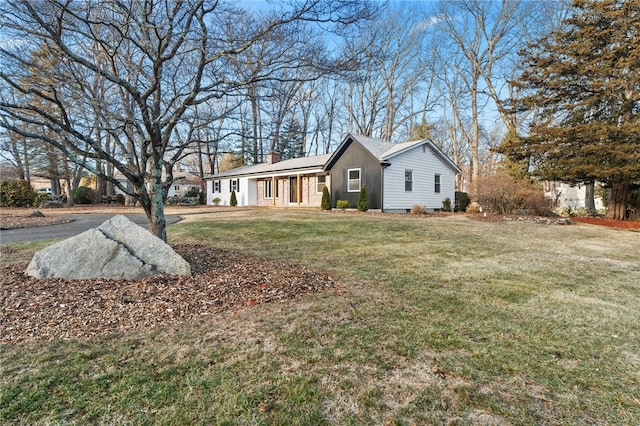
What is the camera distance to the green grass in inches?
73.3

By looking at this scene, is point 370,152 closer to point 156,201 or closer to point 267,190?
point 267,190

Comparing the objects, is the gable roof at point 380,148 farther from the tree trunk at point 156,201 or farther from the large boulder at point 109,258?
the large boulder at point 109,258

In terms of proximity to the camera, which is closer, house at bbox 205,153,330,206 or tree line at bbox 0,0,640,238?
tree line at bbox 0,0,640,238

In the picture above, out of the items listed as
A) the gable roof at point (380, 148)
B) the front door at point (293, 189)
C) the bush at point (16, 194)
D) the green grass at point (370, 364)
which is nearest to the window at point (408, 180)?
the gable roof at point (380, 148)

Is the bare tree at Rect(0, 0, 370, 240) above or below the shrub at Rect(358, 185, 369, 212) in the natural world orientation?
above

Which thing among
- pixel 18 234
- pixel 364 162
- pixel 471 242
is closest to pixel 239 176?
pixel 364 162

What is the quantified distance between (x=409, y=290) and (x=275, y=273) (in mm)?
1842

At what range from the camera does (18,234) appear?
29.5ft

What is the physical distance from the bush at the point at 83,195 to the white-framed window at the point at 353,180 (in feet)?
72.5

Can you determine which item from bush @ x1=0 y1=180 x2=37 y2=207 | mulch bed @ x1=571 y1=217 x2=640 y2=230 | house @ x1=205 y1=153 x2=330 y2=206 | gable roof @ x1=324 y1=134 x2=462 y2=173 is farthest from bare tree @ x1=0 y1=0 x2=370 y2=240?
bush @ x1=0 y1=180 x2=37 y2=207

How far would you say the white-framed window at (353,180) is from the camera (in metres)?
18.2

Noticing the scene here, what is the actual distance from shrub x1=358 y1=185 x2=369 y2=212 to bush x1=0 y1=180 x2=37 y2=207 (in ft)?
69.4

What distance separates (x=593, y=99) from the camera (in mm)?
14297

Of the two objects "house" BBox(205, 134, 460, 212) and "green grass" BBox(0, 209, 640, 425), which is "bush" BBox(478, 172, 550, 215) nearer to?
"house" BBox(205, 134, 460, 212)
